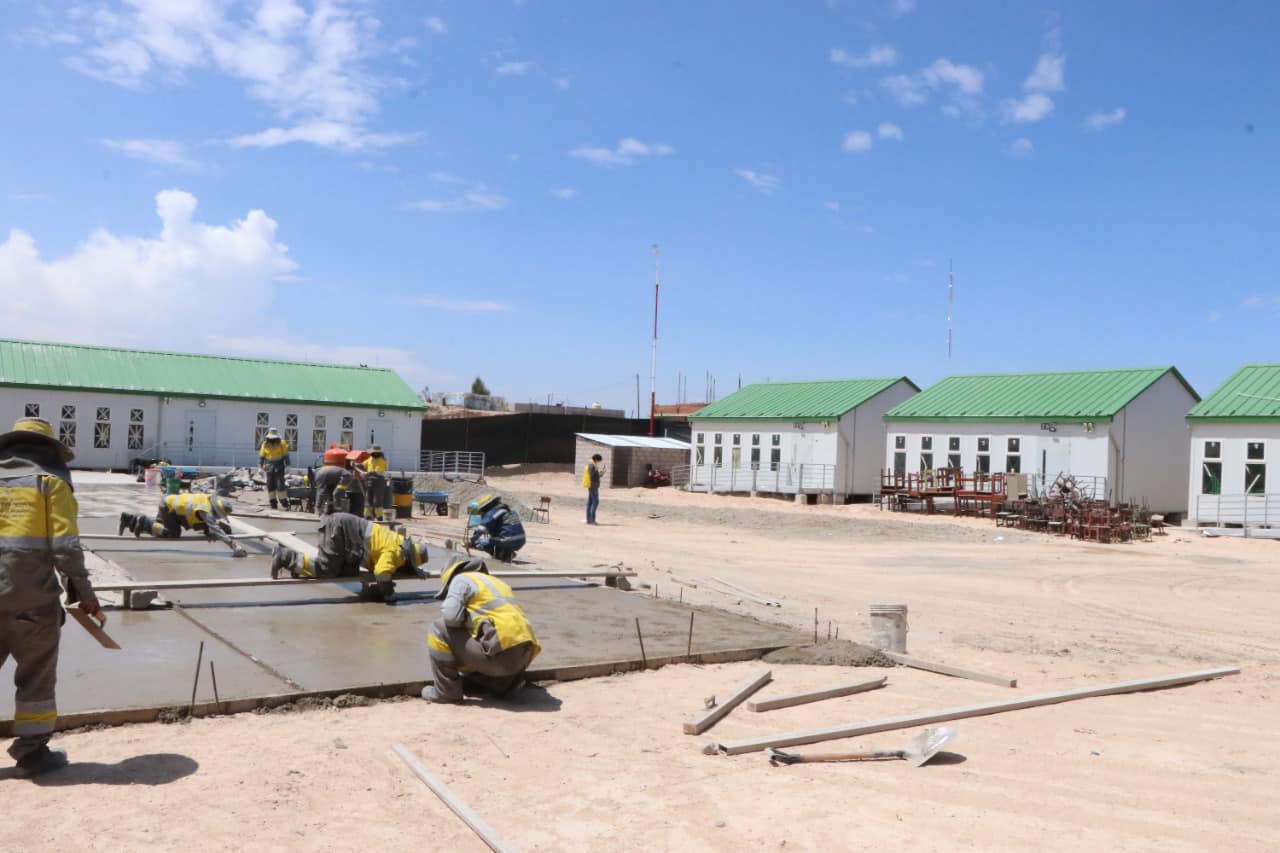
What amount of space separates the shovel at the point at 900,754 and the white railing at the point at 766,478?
31.3 metres

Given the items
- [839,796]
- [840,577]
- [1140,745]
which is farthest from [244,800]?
[840,577]

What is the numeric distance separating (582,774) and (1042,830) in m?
2.42

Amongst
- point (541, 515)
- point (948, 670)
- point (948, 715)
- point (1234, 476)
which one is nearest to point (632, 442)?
point (541, 515)

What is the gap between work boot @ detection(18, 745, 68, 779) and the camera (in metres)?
5.30

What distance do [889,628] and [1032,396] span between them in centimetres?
2608

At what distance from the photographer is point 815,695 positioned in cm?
763

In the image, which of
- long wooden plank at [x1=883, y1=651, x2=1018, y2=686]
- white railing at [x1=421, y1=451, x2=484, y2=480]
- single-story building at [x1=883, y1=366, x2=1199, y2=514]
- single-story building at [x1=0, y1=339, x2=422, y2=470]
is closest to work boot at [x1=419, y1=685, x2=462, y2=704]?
long wooden plank at [x1=883, y1=651, x2=1018, y2=686]

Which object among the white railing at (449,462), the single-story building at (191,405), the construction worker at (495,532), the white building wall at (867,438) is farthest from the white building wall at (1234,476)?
the single-story building at (191,405)

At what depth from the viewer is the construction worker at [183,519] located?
14.4m

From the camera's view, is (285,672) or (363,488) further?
(363,488)

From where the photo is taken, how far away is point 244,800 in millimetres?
5164

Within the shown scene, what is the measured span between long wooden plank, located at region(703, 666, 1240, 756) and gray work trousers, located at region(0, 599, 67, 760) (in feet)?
11.9

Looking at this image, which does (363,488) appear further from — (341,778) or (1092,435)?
(1092,435)

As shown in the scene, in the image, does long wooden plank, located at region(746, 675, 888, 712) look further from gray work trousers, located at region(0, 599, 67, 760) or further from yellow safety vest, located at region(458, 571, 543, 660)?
gray work trousers, located at region(0, 599, 67, 760)
